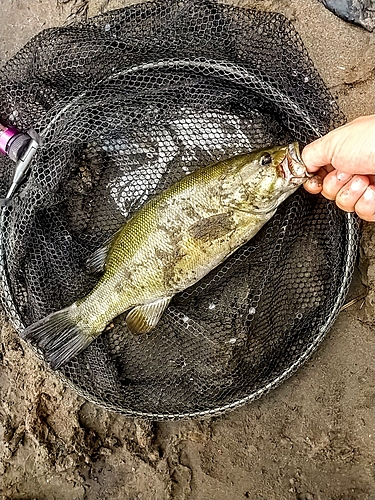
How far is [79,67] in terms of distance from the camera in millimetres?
2719

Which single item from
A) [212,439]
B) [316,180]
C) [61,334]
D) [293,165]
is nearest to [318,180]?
[316,180]

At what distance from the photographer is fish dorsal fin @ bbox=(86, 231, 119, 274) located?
2.68m

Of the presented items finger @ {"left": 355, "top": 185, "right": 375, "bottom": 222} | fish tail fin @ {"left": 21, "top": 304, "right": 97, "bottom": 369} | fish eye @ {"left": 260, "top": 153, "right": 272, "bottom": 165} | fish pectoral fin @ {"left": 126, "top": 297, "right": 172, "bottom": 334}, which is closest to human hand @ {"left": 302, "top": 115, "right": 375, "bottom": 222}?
finger @ {"left": 355, "top": 185, "right": 375, "bottom": 222}

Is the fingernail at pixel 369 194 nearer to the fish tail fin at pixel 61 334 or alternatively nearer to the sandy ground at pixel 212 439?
the sandy ground at pixel 212 439

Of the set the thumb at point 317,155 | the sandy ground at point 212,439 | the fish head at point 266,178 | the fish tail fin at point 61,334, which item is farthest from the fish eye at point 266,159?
the fish tail fin at point 61,334

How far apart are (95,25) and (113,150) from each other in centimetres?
53

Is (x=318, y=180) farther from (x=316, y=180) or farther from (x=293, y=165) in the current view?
(x=293, y=165)

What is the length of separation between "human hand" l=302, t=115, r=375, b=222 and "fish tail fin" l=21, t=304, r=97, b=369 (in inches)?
42.2

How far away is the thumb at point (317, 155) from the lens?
2.33 m

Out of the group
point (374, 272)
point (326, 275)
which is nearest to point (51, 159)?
point (326, 275)

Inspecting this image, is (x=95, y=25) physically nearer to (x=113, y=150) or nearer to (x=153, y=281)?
(x=113, y=150)

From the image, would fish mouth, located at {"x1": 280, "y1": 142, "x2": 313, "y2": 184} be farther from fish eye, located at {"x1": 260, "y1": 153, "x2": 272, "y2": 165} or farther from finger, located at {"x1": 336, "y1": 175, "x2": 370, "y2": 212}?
finger, located at {"x1": 336, "y1": 175, "x2": 370, "y2": 212}

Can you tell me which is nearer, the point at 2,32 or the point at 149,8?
the point at 149,8

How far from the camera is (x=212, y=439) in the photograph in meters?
3.05
